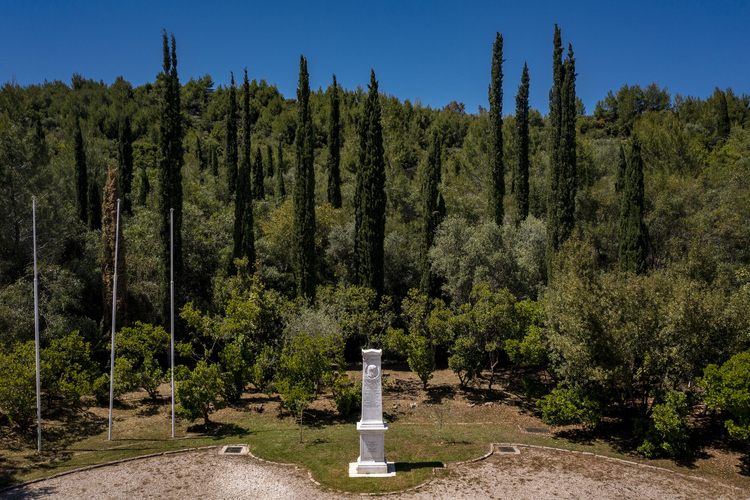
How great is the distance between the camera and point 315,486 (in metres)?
12.9

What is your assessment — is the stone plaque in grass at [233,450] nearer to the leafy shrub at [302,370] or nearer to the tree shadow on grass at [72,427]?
the leafy shrub at [302,370]

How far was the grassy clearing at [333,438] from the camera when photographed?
45.9ft

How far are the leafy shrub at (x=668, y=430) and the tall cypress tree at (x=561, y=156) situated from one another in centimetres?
1137

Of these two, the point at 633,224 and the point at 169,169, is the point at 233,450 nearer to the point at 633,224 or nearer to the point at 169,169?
the point at 169,169

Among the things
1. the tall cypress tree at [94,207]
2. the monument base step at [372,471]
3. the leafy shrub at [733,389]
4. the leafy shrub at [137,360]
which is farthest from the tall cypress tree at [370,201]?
the tall cypress tree at [94,207]

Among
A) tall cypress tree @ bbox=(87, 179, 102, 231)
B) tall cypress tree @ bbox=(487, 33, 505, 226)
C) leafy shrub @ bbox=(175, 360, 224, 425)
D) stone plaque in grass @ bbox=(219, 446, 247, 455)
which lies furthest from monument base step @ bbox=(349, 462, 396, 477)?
tall cypress tree @ bbox=(87, 179, 102, 231)

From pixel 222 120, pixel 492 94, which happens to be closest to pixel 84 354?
pixel 492 94

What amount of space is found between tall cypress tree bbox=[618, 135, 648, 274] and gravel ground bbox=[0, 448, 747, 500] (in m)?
13.5

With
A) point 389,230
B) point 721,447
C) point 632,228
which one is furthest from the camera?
point 389,230

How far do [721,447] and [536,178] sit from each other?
27.3 metres

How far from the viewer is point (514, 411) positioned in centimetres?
2062

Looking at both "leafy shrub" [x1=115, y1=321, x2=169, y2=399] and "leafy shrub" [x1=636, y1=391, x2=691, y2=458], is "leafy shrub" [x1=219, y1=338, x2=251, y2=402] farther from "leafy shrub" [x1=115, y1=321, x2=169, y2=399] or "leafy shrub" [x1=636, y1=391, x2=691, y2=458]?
"leafy shrub" [x1=636, y1=391, x2=691, y2=458]

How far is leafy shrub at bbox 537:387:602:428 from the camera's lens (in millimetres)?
16531

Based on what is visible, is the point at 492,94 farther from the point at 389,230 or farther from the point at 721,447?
the point at 721,447
